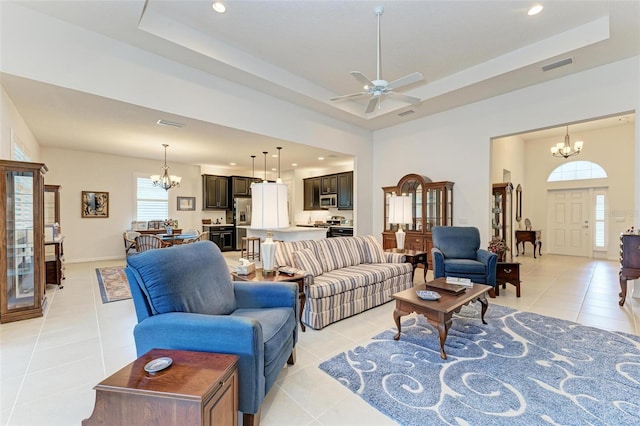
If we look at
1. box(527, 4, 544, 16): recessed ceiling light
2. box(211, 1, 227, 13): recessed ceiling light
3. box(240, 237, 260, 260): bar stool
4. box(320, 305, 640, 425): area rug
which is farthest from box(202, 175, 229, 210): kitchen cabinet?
box(527, 4, 544, 16): recessed ceiling light

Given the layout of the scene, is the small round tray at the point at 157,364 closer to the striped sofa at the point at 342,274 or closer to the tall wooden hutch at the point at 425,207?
the striped sofa at the point at 342,274

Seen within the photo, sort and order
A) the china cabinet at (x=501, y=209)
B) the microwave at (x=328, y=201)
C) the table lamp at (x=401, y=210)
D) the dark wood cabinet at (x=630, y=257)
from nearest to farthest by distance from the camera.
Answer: the dark wood cabinet at (x=630, y=257), the table lamp at (x=401, y=210), the china cabinet at (x=501, y=209), the microwave at (x=328, y=201)

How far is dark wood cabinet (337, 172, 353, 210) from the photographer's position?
8.43 metres

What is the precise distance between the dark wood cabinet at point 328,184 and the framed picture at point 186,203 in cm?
399

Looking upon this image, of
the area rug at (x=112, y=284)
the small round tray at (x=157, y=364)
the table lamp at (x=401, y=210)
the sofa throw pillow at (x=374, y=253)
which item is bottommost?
the area rug at (x=112, y=284)

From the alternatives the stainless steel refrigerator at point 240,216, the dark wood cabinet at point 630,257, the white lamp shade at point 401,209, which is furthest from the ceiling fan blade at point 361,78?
the stainless steel refrigerator at point 240,216

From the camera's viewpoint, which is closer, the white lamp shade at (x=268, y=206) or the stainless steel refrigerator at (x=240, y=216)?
the white lamp shade at (x=268, y=206)

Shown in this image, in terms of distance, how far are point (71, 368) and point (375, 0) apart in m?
4.41

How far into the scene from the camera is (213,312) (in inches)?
77.7

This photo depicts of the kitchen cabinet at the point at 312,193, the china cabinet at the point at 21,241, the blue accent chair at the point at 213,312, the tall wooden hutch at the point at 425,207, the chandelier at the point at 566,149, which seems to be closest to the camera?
the blue accent chair at the point at 213,312

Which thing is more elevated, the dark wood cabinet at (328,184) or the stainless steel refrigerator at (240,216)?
the dark wood cabinet at (328,184)

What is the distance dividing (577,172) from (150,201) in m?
11.8

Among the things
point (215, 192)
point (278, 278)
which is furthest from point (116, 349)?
point (215, 192)

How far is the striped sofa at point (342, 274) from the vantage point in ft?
9.89
